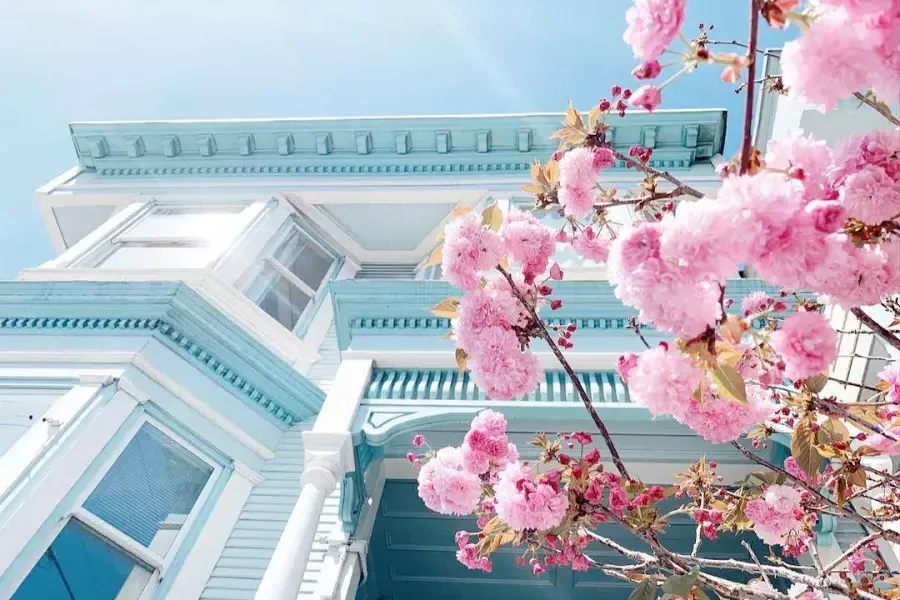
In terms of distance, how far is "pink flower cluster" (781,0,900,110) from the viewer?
1830 mm

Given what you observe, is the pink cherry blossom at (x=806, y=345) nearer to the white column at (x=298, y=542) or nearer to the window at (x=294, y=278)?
the white column at (x=298, y=542)

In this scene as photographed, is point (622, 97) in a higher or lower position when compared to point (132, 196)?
lower

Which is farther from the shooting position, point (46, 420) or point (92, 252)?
point (92, 252)

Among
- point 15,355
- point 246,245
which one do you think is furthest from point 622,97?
point 246,245

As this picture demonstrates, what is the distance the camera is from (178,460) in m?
5.94

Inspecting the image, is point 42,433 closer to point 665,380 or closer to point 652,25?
point 665,380

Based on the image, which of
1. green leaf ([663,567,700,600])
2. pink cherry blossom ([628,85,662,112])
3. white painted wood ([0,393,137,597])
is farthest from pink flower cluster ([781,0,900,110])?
white painted wood ([0,393,137,597])

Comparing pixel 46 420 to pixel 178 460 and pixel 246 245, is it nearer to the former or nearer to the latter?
pixel 178 460

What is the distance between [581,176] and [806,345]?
133 cm

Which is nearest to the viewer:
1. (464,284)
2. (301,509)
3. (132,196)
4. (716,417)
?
(716,417)

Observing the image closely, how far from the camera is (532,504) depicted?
2762 millimetres

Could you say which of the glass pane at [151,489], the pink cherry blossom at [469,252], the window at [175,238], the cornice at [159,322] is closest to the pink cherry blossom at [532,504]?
the pink cherry blossom at [469,252]

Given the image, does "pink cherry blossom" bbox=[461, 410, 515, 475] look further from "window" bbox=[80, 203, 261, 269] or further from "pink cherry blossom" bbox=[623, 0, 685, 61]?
"window" bbox=[80, 203, 261, 269]

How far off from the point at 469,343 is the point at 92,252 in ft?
24.5
